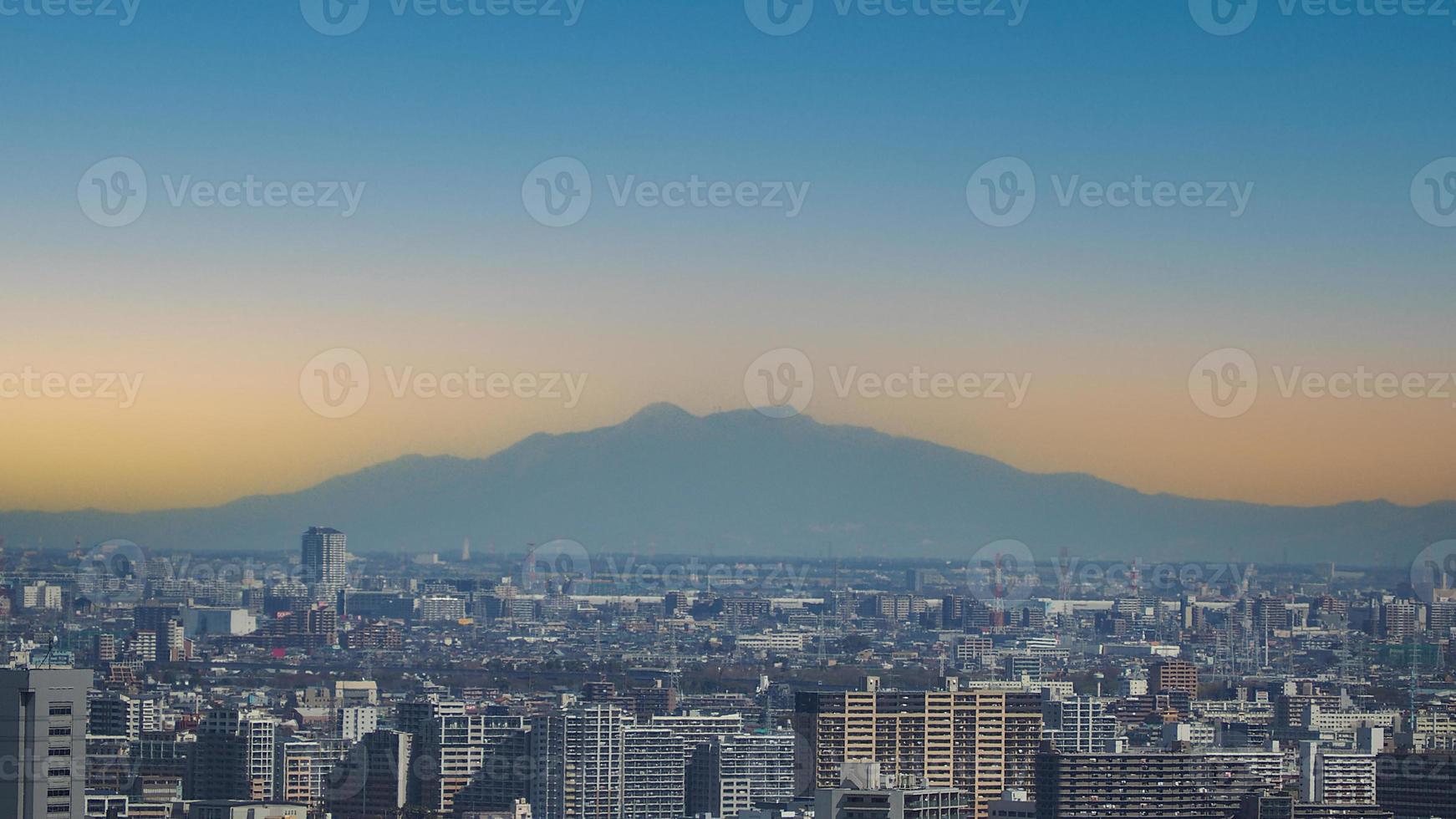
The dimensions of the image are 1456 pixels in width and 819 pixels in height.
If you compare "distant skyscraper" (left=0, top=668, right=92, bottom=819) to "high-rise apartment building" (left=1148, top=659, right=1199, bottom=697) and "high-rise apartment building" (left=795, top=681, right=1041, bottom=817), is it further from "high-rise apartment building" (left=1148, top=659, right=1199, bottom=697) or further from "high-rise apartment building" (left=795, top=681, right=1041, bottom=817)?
"high-rise apartment building" (left=1148, top=659, right=1199, bottom=697)

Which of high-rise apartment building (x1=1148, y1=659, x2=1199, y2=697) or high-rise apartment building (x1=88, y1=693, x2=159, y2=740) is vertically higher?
high-rise apartment building (x1=1148, y1=659, x2=1199, y2=697)

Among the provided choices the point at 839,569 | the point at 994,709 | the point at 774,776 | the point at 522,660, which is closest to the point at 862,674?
the point at 522,660

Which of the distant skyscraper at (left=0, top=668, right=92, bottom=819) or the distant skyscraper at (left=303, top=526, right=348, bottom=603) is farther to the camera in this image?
the distant skyscraper at (left=303, top=526, right=348, bottom=603)

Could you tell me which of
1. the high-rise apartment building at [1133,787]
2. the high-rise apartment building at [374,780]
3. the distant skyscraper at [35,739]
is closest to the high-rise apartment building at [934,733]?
the high-rise apartment building at [1133,787]

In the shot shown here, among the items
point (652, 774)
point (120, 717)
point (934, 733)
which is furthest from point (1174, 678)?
point (120, 717)

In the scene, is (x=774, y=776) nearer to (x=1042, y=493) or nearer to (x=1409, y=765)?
(x=1409, y=765)

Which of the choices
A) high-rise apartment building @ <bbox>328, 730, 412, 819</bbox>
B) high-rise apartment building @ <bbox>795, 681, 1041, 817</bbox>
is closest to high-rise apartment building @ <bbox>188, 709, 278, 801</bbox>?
high-rise apartment building @ <bbox>328, 730, 412, 819</bbox>

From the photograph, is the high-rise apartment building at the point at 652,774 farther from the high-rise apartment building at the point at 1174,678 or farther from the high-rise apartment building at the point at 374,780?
the high-rise apartment building at the point at 1174,678

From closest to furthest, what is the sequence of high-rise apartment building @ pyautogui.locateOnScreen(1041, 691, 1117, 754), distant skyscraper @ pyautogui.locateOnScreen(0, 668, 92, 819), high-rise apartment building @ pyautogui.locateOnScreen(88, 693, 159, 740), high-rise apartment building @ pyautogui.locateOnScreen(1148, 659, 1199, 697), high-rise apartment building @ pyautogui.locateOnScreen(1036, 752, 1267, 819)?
distant skyscraper @ pyautogui.locateOnScreen(0, 668, 92, 819) < high-rise apartment building @ pyautogui.locateOnScreen(1036, 752, 1267, 819) < high-rise apartment building @ pyautogui.locateOnScreen(88, 693, 159, 740) < high-rise apartment building @ pyautogui.locateOnScreen(1041, 691, 1117, 754) < high-rise apartment building @ pyautogui.locateOnScreen(1148, 659, 1199, 697)

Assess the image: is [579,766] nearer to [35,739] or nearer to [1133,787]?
[1133,787]
